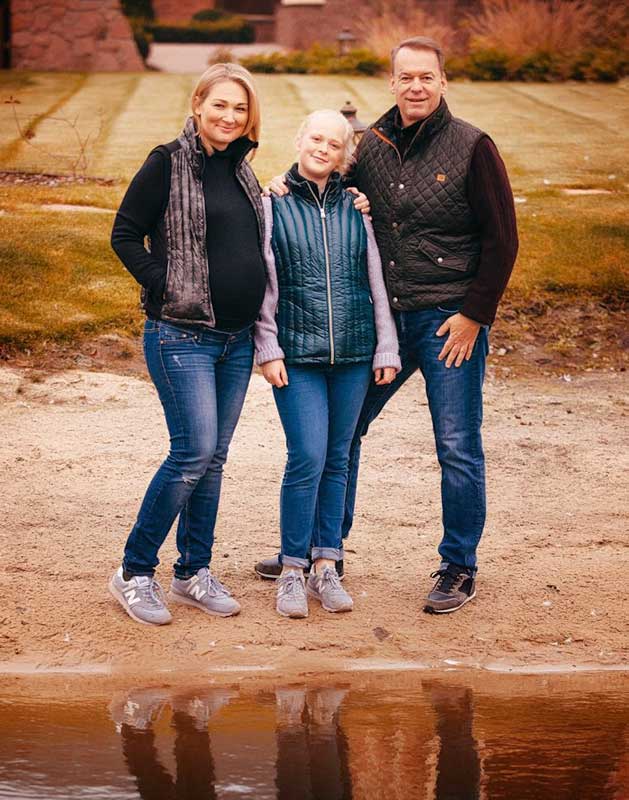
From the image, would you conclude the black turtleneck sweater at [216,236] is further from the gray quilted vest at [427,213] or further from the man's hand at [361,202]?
the gray quilted vest at [427,213]

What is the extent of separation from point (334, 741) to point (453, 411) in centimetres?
136

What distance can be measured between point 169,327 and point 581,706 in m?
1.94

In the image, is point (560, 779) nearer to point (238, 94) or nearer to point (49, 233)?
point (238, 94)

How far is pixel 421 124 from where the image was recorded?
4355 millimetres

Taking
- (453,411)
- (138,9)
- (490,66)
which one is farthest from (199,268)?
(138,9)

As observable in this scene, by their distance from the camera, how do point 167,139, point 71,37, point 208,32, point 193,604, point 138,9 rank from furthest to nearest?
point 208,32, point 138,9, point 71,37, point 167,139, point 193,604

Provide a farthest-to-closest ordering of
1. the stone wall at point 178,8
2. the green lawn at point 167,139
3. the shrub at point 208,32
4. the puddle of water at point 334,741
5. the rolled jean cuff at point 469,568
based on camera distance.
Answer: the stone wall at point 178,8 → the shrub at point 208,32 → the green lawn at point 167,139 → the rolled jean cuff at point 469,568 → the puddle of water at point 334,741

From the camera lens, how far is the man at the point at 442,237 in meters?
4.30

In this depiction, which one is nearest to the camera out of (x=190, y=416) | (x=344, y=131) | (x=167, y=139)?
(x=190, y=416)

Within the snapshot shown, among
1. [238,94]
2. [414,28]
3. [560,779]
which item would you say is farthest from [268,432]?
[414,28]

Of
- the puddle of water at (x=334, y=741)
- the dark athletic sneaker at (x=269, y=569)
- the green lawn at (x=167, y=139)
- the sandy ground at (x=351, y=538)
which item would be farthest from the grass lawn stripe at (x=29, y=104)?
the puddle of water at (x=334, y=741)

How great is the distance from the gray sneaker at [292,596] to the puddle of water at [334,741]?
470 mm

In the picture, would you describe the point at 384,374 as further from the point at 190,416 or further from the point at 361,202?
the point at 190,416

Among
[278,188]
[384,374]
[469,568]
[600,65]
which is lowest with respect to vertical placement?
[469,568]
